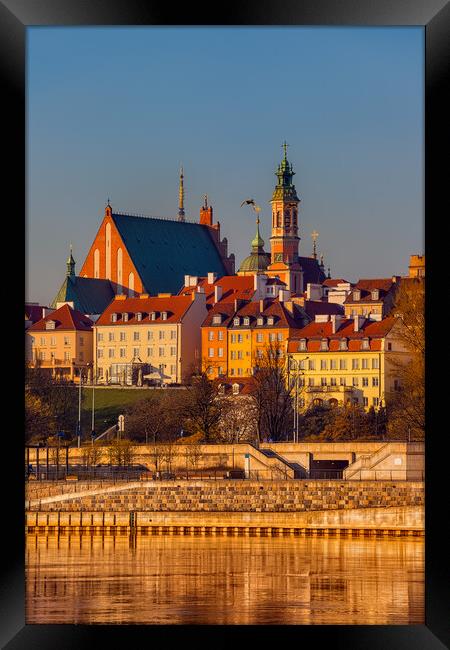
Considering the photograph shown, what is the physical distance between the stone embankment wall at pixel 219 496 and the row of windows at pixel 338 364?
25.9m

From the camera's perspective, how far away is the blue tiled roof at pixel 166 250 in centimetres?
8606

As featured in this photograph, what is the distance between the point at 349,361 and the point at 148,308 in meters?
15.4

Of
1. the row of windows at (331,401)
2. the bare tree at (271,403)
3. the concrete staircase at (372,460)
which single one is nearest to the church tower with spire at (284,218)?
the row of windows at (331,401)

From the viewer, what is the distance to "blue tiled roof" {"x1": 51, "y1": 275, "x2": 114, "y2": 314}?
3209 inches

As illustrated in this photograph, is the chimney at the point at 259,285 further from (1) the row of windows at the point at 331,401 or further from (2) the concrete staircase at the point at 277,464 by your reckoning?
(2) the concrete staircase at the point at 277,464

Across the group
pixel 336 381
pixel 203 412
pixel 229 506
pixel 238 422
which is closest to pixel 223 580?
pixel 229 506

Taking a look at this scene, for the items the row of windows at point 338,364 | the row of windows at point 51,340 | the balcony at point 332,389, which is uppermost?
the row of windows at point 51,340

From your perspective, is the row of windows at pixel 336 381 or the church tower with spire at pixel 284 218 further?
the church tower with spire at pixel 284 218

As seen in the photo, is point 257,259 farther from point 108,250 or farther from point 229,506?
point 229,506

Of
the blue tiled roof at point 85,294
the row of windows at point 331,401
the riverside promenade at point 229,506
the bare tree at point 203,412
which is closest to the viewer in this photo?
the riverside promenade at point 229,506
